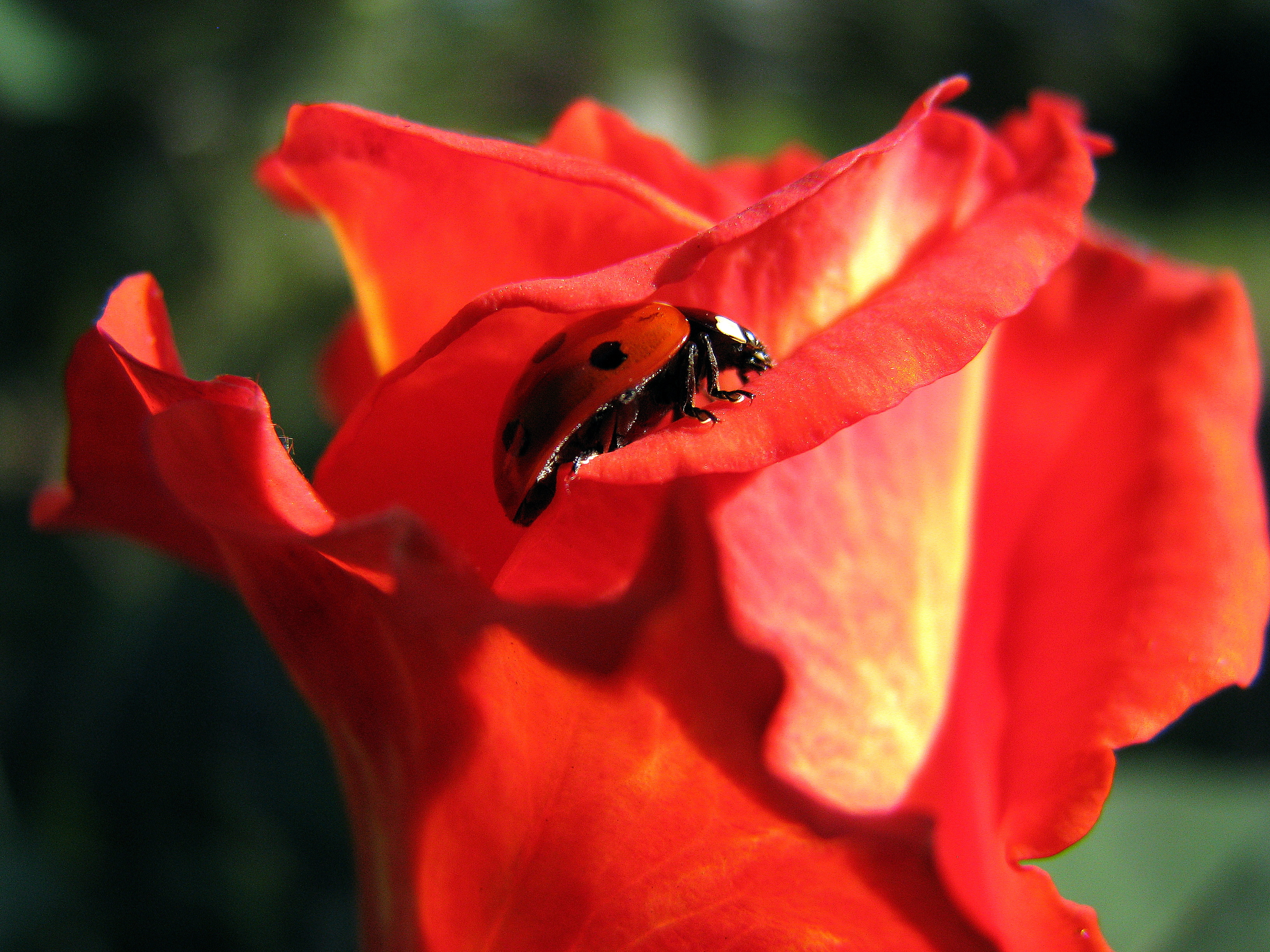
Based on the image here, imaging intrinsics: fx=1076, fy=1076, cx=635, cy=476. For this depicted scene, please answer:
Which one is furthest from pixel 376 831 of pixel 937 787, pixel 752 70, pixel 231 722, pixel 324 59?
pixel 752 70

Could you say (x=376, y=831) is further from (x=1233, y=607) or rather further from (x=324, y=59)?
(x=324, y=59)

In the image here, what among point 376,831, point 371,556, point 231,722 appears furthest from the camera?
point 231,722

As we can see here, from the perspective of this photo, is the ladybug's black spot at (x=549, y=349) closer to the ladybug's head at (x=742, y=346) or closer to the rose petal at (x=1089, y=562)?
the ladybug's head at (x=742, y=346)

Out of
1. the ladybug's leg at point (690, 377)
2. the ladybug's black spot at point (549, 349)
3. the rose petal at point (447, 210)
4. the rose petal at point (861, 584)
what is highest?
the rose petal at point (447, 210)

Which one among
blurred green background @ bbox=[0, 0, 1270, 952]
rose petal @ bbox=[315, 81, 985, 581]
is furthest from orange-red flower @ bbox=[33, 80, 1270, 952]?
blurred green background @ bbox=[0, 0, 1270, 952]

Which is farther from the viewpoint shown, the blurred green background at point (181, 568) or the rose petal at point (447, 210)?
the blurred green background at point (181, 568)

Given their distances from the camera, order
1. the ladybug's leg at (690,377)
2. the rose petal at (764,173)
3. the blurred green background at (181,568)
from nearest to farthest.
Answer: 1. the ladybug's leg at (690,377)
2. the rose petal at (764,173)
3. the blurred green background at (181,568)

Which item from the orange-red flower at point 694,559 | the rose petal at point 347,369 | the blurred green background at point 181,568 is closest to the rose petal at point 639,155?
the orange-red flower at point 694,559
